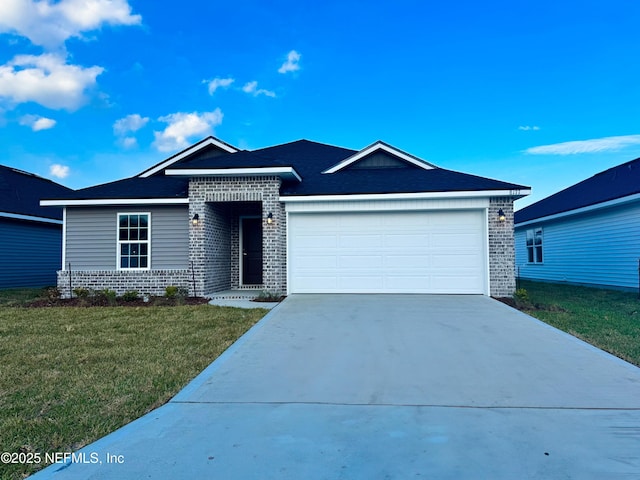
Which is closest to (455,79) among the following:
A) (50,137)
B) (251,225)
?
(251,225)

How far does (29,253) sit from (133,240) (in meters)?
7.09

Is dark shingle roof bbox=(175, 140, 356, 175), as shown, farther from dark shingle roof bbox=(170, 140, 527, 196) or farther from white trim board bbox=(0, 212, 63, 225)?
white trim board bbox=(0, 212, 63, 225)

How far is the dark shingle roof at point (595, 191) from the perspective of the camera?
1348cm

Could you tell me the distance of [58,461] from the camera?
292 centimetres

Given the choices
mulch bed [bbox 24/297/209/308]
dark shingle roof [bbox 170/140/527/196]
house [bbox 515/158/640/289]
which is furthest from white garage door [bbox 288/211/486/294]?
house [bbox 515/158/640/289]

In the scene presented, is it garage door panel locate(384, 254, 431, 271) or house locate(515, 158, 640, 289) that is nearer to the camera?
garage door panel locate(384, 254, 431, 271)

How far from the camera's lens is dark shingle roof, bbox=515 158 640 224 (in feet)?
44.2

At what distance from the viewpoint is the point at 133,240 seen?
476 inches

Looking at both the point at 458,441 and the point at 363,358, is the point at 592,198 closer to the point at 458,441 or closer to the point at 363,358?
the point at 363,358

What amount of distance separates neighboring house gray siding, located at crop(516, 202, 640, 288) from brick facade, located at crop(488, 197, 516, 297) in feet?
18.0

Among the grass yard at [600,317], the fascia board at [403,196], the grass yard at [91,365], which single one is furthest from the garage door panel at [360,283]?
the grass yard at [600,317]

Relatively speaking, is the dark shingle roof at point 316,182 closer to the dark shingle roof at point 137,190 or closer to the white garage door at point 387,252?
the dark shingle roof at point 137,190

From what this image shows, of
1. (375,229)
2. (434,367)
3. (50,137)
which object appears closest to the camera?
(434,367)

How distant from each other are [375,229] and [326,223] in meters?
1.39
